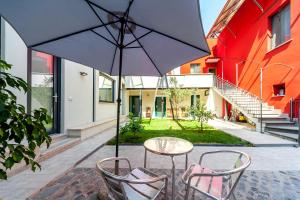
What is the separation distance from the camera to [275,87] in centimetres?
1028

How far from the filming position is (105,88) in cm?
1136

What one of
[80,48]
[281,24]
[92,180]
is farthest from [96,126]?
[281,24]

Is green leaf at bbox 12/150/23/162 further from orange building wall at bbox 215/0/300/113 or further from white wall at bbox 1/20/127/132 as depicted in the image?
orange building wall at bbox 215/0/300/113

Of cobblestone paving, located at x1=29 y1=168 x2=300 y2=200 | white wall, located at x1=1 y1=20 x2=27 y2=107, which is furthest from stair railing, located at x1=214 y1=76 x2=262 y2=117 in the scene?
white wall, located at x1=1 y1=20 x2=27 y2=107

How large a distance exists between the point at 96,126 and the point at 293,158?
6560 mm

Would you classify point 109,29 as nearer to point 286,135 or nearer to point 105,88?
point 286,135

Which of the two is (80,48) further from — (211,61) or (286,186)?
(211,61)

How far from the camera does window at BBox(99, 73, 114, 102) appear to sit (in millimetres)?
10602

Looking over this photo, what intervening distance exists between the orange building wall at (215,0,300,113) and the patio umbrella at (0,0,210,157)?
795 centimetres

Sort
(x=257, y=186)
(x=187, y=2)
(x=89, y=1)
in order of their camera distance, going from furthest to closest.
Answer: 1. (x=257, y=186)
2. (x=89, y=1)
3. (x=187, y=2)

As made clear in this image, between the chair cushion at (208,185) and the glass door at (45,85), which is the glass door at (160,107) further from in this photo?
the chair cushion at (208,185)

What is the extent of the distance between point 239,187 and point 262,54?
10.2 meters

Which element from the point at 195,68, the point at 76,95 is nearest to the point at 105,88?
the point at 76,95

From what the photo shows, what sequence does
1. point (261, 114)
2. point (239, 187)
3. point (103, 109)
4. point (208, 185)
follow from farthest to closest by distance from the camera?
1. point (103, 109)
2. point (261, 114)
3. point (239, 187)
4. point (208, 185)
